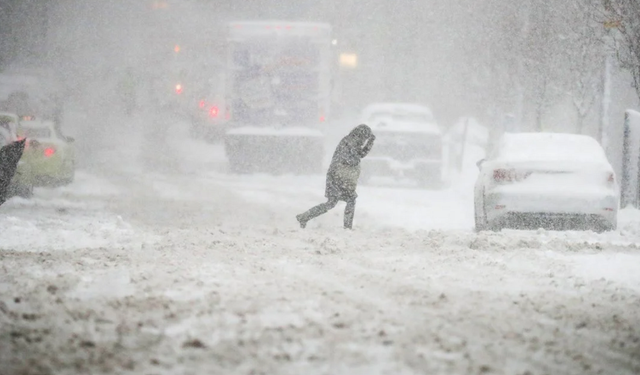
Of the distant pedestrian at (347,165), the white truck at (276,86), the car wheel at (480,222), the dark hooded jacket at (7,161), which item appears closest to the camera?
A: the dark hooded jacket at (7,161)

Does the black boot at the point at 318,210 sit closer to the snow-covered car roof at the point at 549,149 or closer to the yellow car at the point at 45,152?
the snow-covered car roof at the point at 549,149

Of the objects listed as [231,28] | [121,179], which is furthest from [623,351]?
[231,28]

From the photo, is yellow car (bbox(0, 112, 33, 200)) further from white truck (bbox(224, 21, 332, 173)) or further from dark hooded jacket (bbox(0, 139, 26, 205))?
white truck (bbox(224, 21, 332, 173))

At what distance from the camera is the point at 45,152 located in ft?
52.7

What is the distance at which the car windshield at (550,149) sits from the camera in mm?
10750

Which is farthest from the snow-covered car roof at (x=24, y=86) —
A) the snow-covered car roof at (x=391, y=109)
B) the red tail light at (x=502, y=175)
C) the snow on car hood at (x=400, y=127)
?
the red tail light at (x=502, y=175)

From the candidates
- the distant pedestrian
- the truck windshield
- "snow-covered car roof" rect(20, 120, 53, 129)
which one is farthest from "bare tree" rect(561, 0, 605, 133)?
"snow-covered car roof" rect(20, 120, 53, 129)

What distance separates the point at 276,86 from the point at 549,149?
443 inches

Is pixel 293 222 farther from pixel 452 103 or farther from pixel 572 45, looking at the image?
pixel 452 103

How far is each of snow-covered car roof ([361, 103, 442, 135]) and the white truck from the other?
1.67 m

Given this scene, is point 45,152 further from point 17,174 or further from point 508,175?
point 508,175

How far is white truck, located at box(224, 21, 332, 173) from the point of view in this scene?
21109mm

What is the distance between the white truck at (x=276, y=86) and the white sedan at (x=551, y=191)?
35.2 feet

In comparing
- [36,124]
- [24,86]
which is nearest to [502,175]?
[36,124]
